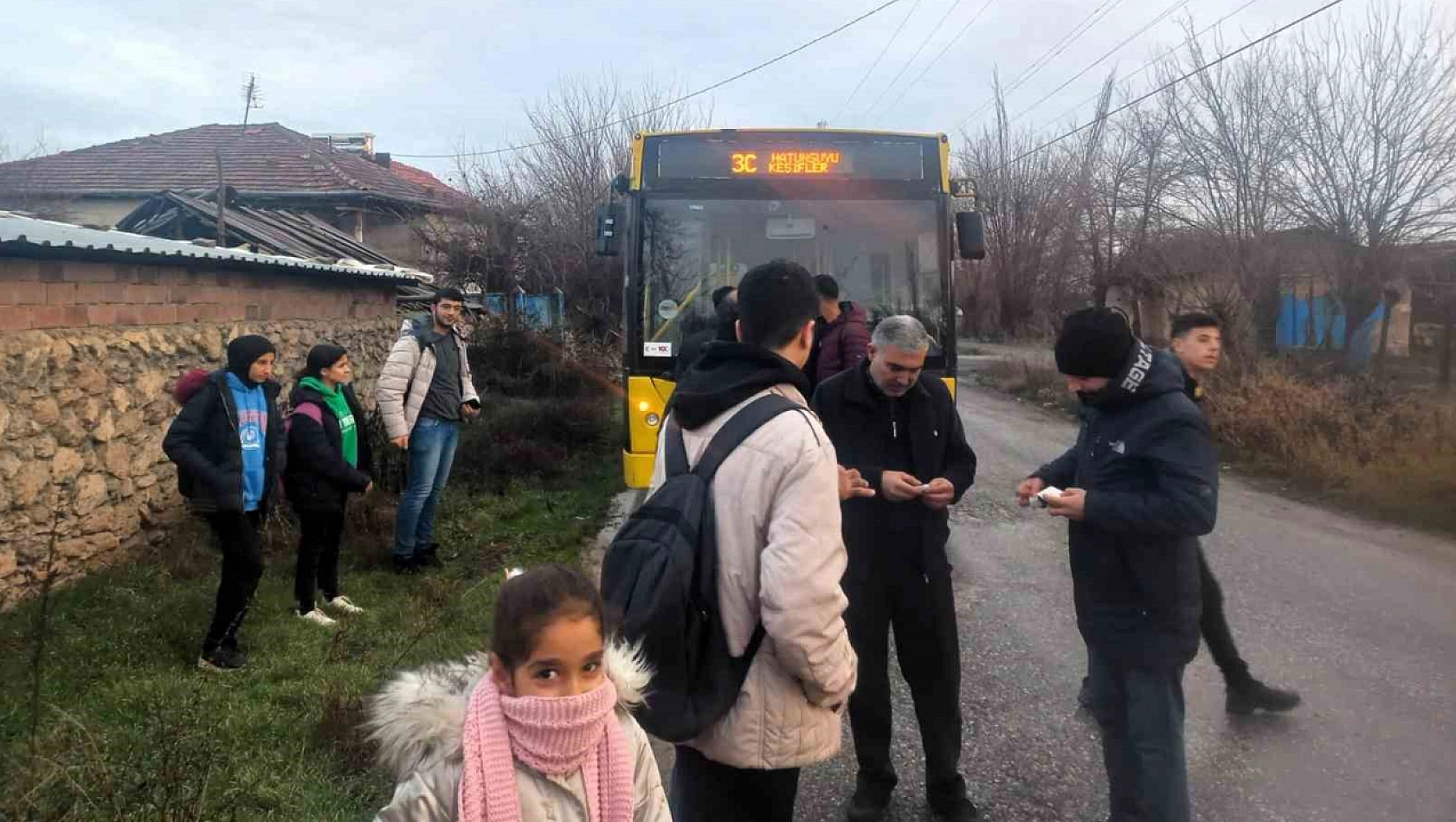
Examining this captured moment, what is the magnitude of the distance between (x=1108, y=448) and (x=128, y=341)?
6.34m

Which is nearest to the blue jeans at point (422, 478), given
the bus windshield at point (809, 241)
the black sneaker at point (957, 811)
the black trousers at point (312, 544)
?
the black trousers at point (312, 544)

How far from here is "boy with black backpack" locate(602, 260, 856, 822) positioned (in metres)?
2.26

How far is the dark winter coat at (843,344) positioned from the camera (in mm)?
5703

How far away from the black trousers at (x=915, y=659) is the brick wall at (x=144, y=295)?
5050 millimetres

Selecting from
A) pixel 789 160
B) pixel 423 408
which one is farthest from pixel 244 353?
pixel 789 160

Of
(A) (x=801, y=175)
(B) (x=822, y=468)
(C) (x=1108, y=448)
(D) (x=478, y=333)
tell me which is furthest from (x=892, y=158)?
(D) (x=478, y=333)

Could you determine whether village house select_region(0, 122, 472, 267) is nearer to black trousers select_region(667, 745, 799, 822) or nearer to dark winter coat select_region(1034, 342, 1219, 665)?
dark winter coat select_region(1034, 342, 1219, 665)

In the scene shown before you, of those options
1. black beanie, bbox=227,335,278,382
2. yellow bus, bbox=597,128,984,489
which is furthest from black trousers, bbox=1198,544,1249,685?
black beanie, bbox=227,335,278,382

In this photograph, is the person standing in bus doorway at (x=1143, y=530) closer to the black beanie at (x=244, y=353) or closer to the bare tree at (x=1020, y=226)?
the black beanie at (x=244, y=353)

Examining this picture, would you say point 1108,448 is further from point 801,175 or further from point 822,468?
point 801,175

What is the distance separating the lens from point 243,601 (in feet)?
16.3

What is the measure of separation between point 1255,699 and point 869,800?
207cm

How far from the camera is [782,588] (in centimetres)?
225

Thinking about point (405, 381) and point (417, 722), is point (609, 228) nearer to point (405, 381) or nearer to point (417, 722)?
point (405, 381)
